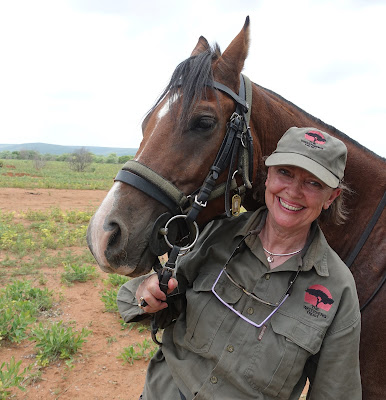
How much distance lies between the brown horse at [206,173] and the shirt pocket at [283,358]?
72 cm

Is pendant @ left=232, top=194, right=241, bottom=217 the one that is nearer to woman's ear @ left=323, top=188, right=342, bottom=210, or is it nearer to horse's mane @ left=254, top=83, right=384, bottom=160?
woman's ear @ left=323, top=188, right=342, bottom=210

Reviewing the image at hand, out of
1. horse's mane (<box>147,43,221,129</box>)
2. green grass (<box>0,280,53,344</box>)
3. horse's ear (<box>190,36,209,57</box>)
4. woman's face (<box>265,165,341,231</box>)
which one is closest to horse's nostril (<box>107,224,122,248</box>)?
horse's mane (<box>147,43,221,129</box>)

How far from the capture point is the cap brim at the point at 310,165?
1.74 meters

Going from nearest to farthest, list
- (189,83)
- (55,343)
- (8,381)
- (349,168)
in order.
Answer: (189,83) < (349,168) < (8,381) < (55,343)

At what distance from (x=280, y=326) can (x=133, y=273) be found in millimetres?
823

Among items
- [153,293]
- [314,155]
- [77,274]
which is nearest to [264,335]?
[153,293]

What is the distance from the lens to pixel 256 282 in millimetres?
1814

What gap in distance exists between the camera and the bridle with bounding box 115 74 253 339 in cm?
191

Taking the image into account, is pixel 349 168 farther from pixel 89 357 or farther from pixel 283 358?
pixel 89 357

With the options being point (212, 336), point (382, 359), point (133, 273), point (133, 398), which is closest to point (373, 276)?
point (382, 359)

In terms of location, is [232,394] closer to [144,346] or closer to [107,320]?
[144,346]

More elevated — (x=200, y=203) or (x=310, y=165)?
(x=310, y=165)

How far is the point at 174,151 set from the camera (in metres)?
2.01

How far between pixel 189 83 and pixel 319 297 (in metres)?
1.38
